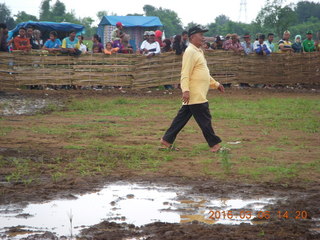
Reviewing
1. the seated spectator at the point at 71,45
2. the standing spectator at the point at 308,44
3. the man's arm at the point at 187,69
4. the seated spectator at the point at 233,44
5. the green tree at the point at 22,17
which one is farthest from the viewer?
the green tree at the point at 22,17

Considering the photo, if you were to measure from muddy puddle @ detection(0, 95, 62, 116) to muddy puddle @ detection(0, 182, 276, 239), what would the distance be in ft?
26.1

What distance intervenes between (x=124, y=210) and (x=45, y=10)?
209 ft

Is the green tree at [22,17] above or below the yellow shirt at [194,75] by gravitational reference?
above

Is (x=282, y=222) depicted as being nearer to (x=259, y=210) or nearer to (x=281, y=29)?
(x=259, y=210)

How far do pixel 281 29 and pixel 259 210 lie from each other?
3954 centimetres

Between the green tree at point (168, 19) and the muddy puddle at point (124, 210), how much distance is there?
66.5 m

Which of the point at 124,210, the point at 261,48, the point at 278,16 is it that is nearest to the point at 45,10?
the point at 278,16

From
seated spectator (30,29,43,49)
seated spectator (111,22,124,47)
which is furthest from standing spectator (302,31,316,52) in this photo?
seated spectator (30,29,43,49)

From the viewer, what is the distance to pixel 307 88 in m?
22.2

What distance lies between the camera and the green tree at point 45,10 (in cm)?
6521

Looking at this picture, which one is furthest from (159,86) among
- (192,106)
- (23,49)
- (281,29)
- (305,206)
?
(281,29)

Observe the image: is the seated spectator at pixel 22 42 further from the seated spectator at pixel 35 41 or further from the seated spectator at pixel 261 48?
the seated spectator at pixel 261 48

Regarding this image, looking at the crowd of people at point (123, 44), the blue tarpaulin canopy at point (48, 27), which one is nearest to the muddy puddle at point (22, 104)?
the crowd of people at point (123, 44)
